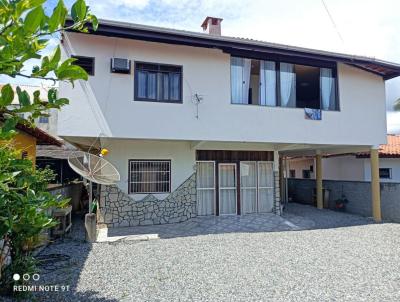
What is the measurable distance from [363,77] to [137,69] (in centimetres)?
1082

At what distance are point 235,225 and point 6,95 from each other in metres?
11.3

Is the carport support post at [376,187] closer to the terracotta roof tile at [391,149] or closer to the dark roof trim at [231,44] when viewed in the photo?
the dark roof trim at [231,44]

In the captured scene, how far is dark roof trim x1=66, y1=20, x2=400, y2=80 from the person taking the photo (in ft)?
35.7

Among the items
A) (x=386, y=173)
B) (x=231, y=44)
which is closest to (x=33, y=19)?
(x=231, y=44)

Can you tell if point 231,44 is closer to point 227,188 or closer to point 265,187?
point 227,188

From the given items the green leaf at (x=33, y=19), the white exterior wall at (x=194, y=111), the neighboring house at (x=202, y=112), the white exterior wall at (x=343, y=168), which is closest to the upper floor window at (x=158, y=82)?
the neighboring house at (x=202, y=112)

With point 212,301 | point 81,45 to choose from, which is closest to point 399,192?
point 212,301

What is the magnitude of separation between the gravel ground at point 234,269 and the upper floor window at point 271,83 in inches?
Answer: 222

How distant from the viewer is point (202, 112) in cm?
1207

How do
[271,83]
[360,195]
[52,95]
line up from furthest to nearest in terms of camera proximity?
[360,195] < [271,83] < [52,95]

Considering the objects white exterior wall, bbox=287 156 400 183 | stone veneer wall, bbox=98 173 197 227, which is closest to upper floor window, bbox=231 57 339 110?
stone veneer wall, bbox=98 173 197 227

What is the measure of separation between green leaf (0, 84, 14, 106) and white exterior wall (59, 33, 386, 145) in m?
7.97

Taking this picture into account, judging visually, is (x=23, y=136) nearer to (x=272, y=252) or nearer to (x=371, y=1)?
(x=272, y=252)

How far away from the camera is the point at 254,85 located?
1359 cm
